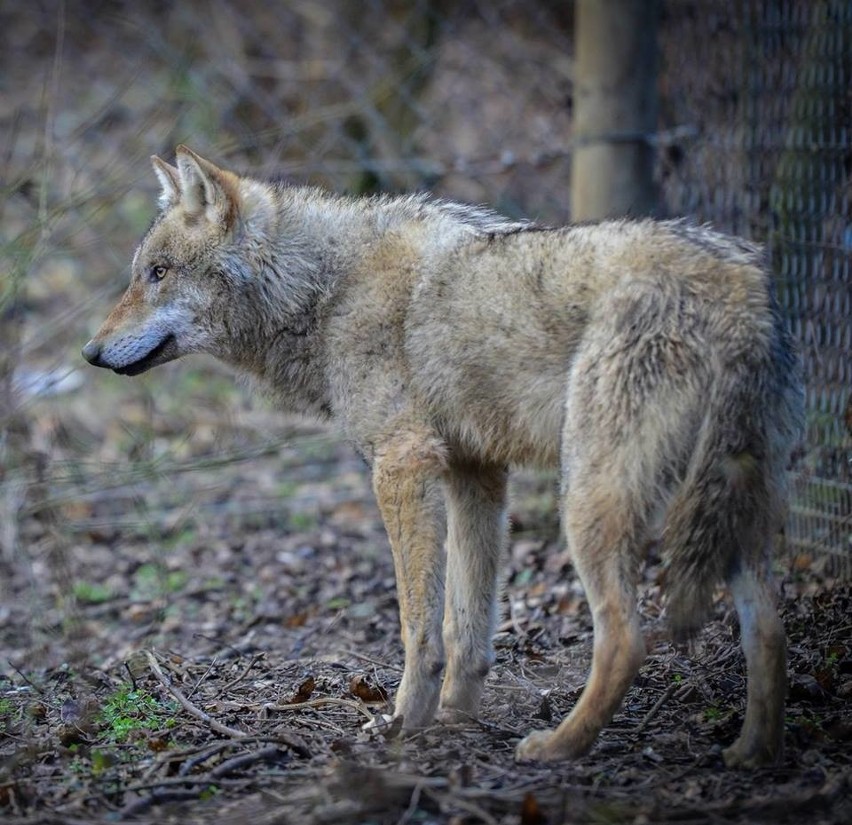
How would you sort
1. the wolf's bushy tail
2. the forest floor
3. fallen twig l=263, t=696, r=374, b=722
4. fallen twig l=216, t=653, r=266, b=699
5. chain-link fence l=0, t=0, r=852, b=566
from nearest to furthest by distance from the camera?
the forest floor
the wolf's bushy tail
fallen twig l=263, t=696, r=374, b=722
fallen twig l=216, t=653, r=266, b=699
chain-link fence l=0, t=0, r=852, b=566

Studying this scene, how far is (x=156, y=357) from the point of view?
199 inches

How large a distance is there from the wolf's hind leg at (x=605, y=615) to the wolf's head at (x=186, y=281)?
1958mm

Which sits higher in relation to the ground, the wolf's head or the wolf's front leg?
the wolf's head

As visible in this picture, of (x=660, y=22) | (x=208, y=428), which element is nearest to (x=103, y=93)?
(x=208, y=428)

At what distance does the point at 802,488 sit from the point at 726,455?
225cm

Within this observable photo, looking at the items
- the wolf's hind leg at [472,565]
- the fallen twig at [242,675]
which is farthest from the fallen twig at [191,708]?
the wolf's hind leg at [472,565]

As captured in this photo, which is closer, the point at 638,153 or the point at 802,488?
the point at 802,488

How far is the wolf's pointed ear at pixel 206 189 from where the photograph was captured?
4.84 meters

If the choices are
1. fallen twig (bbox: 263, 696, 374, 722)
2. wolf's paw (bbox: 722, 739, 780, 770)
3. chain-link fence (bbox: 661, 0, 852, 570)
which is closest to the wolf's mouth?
fallen twig (bbox: 263, 696, 374, 722)

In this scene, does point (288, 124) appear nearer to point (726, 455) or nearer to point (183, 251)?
point (183, 251)

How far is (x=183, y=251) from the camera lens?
495cm

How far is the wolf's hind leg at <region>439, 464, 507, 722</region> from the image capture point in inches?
179

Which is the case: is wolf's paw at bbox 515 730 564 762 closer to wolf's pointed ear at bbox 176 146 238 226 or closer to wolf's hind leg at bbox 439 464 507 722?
wolf's hind leg at bbox 439 464 507 722

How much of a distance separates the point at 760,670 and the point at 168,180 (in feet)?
10.2
